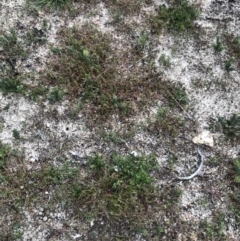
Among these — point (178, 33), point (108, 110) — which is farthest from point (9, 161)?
point (178, 33)

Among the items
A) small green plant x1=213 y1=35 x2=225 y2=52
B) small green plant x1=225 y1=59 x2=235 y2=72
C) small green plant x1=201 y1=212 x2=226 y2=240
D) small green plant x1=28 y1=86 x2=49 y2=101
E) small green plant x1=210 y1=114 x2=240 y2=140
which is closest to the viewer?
small green plant x1=201 y1=212 x2=226 y2=240

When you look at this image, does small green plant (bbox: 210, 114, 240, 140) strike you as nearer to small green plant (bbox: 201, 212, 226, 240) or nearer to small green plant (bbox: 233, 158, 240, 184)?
small green plant (bbox: 233, 158, 240, 184)

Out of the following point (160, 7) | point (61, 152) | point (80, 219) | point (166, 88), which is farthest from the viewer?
point (160, 7)

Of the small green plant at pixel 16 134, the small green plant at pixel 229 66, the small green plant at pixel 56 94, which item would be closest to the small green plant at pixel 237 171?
the small green plant at pixel 229 66


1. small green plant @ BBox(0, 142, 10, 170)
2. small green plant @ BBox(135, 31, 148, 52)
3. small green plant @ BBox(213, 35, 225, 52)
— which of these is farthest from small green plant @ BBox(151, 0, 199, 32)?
small green plant @ BBox(0, 142, 10, 170)

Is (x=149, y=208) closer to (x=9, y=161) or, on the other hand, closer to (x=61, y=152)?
(x=61, y=152)

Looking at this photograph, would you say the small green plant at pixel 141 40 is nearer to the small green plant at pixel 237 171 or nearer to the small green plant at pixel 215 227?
the small green plant at pixel 237 171
